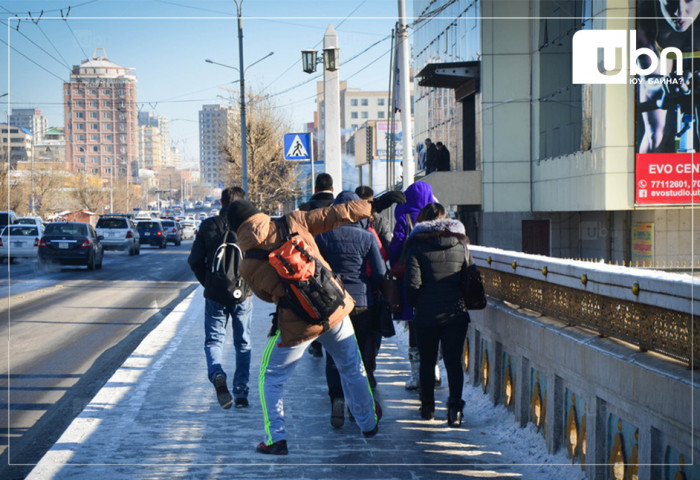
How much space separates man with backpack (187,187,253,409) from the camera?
7098mm

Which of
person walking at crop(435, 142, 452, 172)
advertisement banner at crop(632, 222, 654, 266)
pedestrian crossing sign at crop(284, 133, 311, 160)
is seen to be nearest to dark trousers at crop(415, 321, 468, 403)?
advertisement banner at crop(632, 222, 654, 266)

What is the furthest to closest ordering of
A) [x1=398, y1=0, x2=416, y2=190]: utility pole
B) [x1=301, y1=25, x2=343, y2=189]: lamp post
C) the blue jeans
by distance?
[x1=301, y1=25, x2=343, y2=189]: lamp post
[x1=398, y1=0, x2=416, y2=190]: utility pole
the blue jeans

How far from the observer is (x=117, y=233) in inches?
1571

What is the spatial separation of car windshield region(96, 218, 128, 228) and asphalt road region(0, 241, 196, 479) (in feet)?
47.3

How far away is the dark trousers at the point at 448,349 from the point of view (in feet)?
21.3

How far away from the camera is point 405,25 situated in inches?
655

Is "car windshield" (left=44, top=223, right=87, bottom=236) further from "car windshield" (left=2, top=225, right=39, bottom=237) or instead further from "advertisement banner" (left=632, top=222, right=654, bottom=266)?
"advertisement banner" (left=632, top=222, right=654, bottom=266)

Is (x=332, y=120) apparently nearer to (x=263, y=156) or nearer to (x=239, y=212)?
(x=239, y=212)

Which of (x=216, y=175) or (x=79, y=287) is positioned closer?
(x=79, y=287)

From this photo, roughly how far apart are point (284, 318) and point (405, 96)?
11329mm

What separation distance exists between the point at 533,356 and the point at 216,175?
5544cm

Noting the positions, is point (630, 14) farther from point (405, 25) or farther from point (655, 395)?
point (655, 395)

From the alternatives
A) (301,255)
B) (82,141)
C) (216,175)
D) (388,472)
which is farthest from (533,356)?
(216,175)

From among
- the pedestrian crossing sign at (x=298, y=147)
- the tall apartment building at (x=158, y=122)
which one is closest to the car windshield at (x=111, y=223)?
the tall apartment building at (x=158, y=122)
